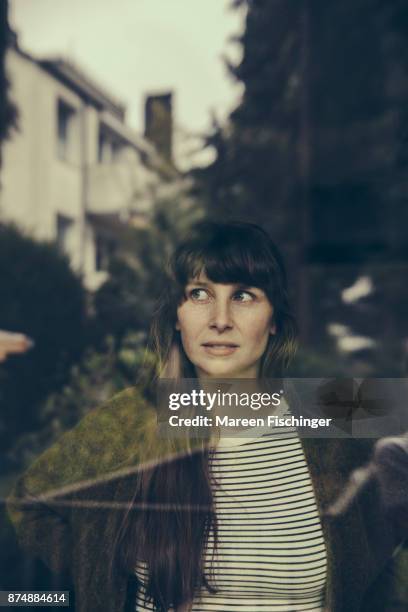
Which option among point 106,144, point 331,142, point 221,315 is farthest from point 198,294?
point 331,142

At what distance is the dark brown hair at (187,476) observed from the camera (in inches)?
64.2

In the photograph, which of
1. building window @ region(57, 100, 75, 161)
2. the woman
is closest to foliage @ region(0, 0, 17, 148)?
building window @ region(57, 100, 75, 161)

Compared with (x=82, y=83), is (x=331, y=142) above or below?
below

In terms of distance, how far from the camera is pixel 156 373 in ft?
5.68

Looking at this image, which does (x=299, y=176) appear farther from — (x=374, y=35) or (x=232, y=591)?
(x=232, y=591)

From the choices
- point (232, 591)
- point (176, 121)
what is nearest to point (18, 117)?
point (176, 121)

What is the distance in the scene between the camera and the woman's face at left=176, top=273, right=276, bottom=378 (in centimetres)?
163

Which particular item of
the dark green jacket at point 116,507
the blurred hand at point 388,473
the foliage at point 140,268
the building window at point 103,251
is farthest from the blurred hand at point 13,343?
the blurred hand at point 388,473

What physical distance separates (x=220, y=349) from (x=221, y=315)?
8cm

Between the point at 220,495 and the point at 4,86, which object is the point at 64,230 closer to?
the point at 4,86

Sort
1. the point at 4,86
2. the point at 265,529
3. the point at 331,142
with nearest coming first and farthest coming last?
the point at 265,529
the point at 4,86
the point at 331,142

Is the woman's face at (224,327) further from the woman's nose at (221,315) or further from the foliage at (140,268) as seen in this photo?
the foliage at (140,268)

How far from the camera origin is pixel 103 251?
2.13 meters

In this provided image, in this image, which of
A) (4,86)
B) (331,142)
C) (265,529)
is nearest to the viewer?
(265,529)
